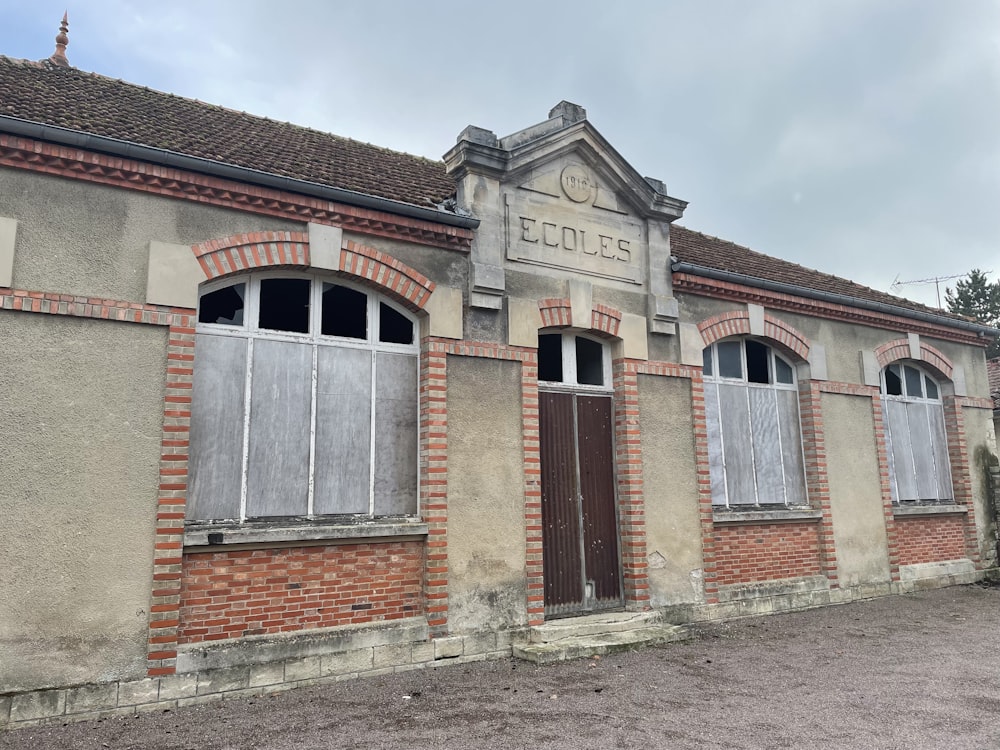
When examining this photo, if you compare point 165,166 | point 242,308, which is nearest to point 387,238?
point 242,308

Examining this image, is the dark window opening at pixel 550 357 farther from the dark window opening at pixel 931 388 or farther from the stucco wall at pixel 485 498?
the dark window opening at pixel 931 388

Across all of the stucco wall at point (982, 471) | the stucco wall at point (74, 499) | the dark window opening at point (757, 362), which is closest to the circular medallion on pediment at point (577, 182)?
the dark window opening at point (757, 362)

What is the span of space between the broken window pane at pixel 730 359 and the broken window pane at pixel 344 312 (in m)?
4.90

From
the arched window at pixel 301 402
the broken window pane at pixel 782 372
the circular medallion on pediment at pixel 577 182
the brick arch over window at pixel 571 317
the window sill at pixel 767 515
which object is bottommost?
the window sill at pixel 767 515

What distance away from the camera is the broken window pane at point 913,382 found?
11.2 m

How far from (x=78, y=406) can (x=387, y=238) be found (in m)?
3.07

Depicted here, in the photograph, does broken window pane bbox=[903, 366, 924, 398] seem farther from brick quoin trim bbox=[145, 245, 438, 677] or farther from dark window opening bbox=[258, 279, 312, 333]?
dark window opening bbox=[258, 279, 312, 333]

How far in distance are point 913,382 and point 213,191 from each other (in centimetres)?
1079

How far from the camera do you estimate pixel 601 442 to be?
7.97 meters

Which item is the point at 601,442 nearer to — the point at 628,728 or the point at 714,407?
the point at 714,407

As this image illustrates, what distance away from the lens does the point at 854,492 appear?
32.1ft

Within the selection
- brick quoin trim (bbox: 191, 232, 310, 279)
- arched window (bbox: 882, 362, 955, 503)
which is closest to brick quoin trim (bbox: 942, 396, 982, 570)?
arched window (bbox: 882, 362, 955, 503)

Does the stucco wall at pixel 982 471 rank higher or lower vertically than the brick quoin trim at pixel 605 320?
lower

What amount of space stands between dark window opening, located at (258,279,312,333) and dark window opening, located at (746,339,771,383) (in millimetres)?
6031
